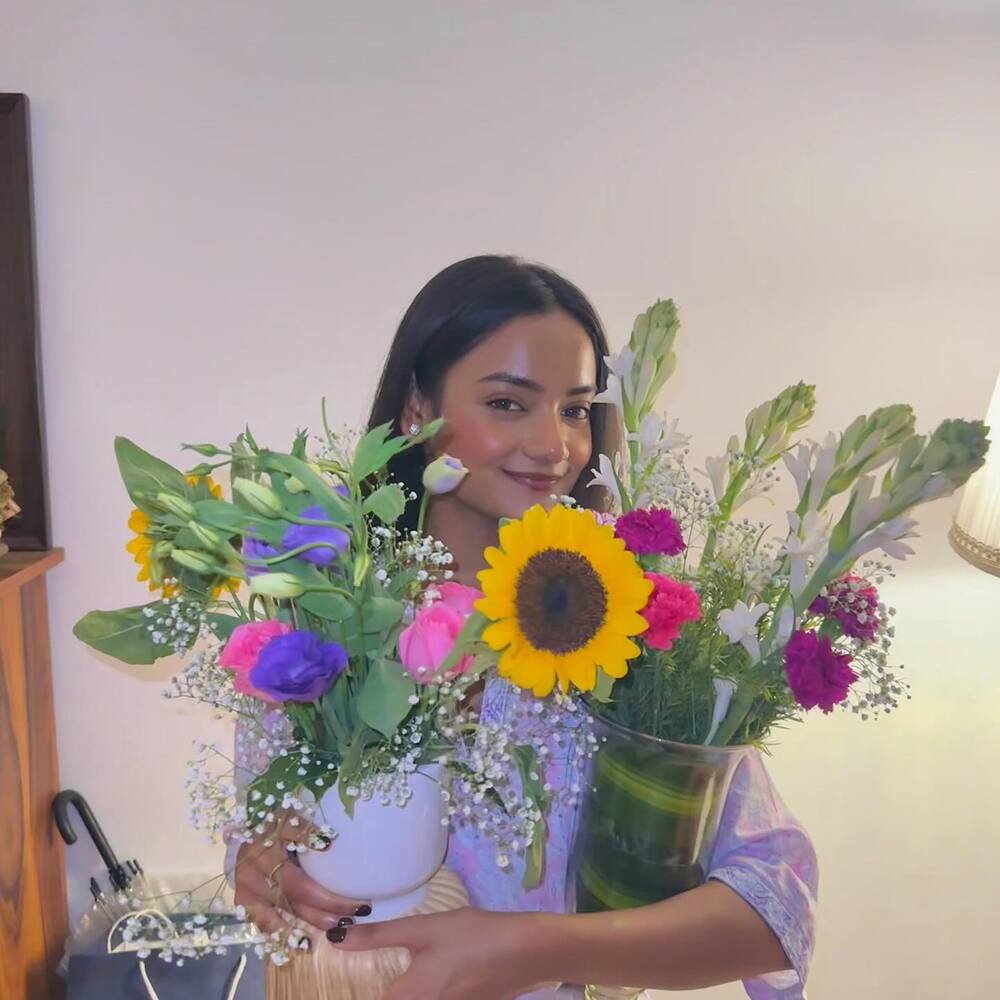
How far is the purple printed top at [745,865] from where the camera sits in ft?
2.24

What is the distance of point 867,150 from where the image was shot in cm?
128

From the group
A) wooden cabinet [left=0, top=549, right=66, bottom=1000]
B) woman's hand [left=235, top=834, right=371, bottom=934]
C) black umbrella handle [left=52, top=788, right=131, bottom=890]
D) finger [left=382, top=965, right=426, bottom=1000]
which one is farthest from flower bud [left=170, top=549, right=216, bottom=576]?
black umbrella handle [left=52, top=788, right=131, bottom=890]

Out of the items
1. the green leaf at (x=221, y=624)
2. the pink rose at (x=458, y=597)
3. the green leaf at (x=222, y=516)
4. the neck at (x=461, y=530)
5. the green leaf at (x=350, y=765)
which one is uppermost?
the green leaf at (x=222, y=516)

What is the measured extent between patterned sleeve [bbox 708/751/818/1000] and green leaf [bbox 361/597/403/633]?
362 mm

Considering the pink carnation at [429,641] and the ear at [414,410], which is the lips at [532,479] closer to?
the ear at [414,410]

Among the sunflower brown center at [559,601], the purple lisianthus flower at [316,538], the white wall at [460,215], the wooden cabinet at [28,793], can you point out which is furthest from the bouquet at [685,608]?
the wooden cabinet at [28,793]

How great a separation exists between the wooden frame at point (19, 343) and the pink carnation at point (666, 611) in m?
1.04

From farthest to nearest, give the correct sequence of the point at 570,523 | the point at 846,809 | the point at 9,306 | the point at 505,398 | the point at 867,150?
the point at 846,809 → the point at 867,150 → the point at 9,306 → the point at 505,398 → the point at 570,523

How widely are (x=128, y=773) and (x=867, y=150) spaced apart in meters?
1.51

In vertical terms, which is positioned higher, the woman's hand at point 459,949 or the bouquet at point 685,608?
the bouquet at point 685,608

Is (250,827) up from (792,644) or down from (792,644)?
down

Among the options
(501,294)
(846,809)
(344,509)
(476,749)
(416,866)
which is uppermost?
(501,294)

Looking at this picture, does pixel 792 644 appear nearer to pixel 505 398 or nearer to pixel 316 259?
pixel 505 398

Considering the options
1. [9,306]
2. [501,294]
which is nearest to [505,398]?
[501,294]
